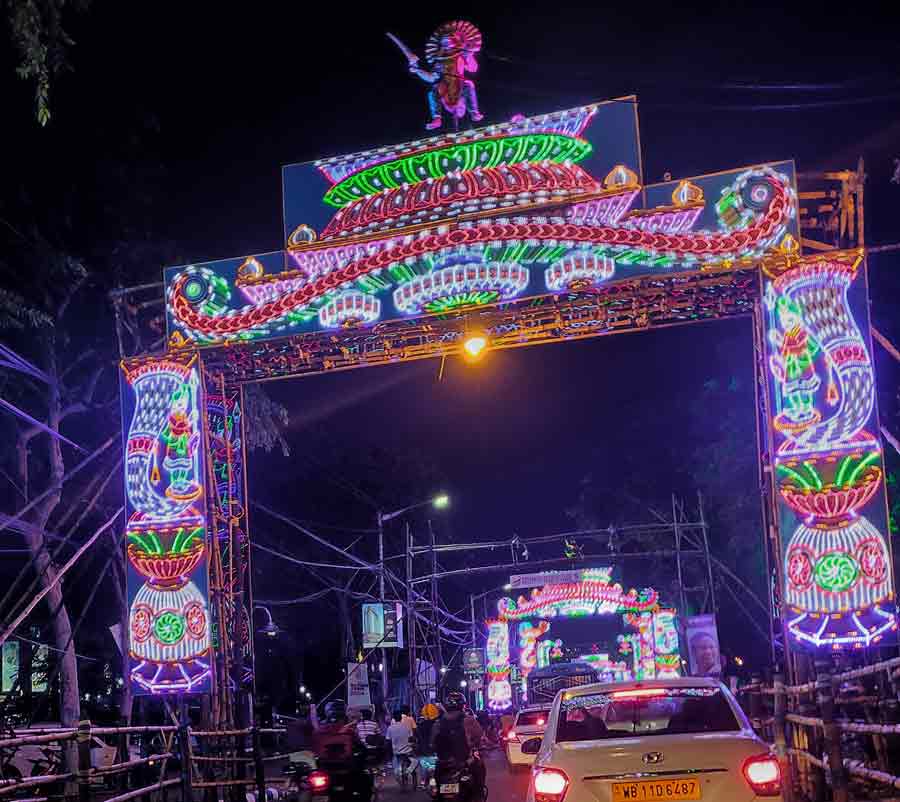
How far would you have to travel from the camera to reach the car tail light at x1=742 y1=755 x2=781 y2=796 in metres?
6.91

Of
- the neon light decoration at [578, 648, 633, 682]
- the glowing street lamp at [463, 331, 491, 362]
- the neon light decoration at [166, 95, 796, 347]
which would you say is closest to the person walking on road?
the glowing street lamp at [463, 331, 491, 362]

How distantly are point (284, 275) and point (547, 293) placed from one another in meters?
3.56

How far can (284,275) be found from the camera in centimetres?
1492

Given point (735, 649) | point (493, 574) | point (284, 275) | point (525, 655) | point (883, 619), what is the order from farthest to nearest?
1. point (493, 574)
2. point (735, 649)
3. point (525, 655)
4. point (284, 275)
5. point (883, 619)

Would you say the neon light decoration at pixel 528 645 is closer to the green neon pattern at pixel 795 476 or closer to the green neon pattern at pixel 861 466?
the green neon pattern at pixel 795 476

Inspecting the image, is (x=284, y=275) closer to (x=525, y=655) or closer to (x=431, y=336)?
(x=431, y=336)

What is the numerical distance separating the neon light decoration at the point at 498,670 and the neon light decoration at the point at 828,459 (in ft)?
83.9

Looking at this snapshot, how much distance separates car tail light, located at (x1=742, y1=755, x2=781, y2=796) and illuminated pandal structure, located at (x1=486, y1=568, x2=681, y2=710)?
A: 29.5 metres

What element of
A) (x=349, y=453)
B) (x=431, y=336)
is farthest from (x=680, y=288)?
A: (x=349, y=453)

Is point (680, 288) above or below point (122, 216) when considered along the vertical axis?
below

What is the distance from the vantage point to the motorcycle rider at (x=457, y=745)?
12867 mm

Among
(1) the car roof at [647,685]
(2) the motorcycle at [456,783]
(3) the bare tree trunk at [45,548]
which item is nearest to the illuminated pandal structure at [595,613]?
(3) the bare tree trunk at [45,548]

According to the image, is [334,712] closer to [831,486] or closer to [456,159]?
[831,486]

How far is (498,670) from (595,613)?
12.4 ft
